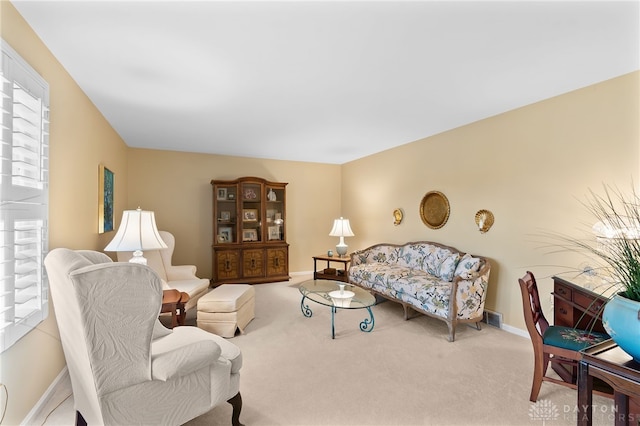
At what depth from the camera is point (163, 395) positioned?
151cm

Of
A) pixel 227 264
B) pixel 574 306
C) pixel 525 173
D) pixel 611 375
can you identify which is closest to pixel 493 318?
pixel 574 306

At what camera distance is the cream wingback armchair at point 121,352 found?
131cm

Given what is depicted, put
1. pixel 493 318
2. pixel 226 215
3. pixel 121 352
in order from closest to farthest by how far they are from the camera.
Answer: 1. pixel 121 352
2. pixel 493 318
3. pixel 226 215

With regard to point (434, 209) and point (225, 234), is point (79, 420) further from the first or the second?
point (434, 209)

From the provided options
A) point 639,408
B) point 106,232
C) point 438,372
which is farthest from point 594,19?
point 106,232

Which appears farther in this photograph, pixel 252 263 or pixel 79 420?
pixel 252 263

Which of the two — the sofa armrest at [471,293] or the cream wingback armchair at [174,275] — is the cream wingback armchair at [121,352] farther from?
the sofa armrest at [471,293]

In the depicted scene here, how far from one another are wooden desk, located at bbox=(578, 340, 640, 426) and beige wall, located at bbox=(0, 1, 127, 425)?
2698 mm

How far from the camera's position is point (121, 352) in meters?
1.37

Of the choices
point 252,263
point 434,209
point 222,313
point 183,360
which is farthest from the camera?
point 252,263

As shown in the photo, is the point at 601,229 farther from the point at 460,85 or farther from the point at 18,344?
the point at 18,344

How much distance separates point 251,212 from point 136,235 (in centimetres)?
321

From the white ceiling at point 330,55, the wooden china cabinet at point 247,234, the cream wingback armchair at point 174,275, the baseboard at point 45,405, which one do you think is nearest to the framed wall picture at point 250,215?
the wooden china cabinet at point 247,234

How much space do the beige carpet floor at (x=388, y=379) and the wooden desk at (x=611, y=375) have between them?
77 cm
